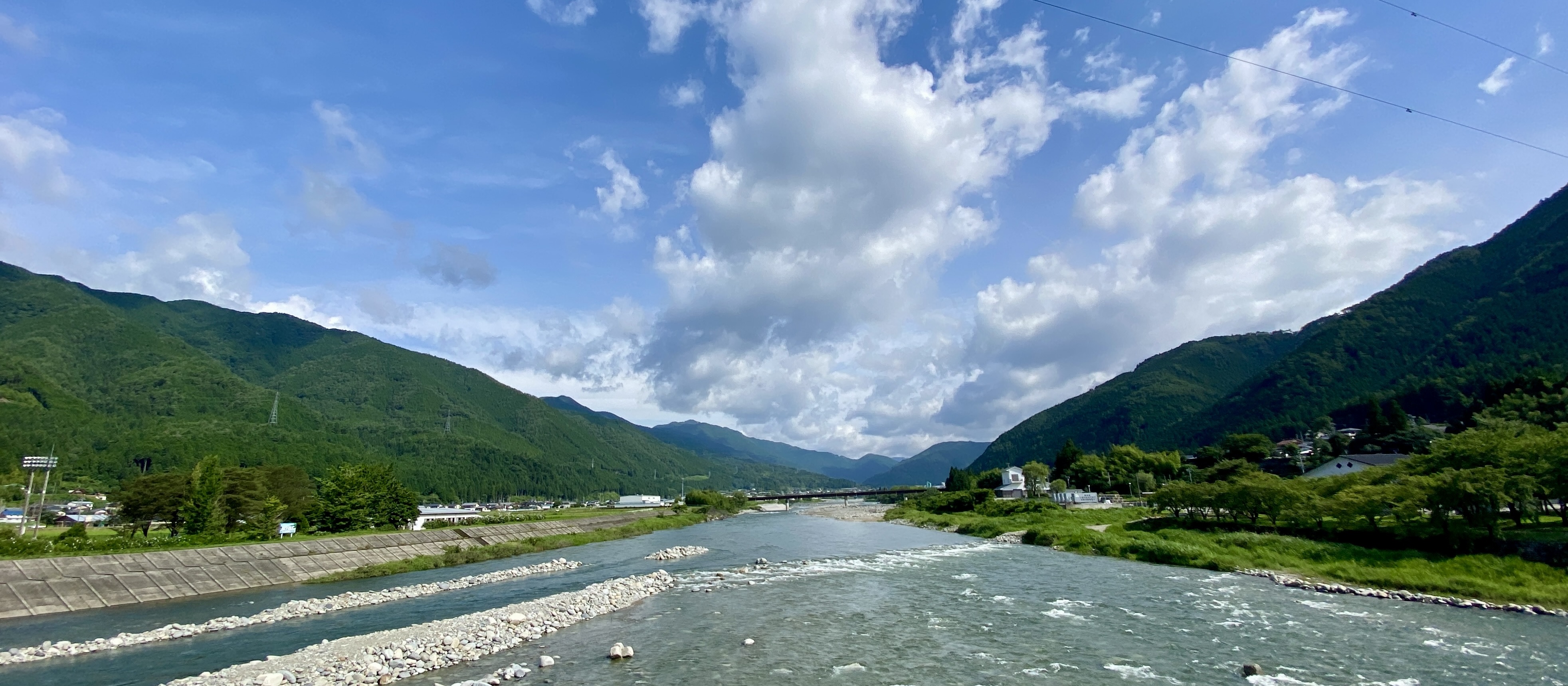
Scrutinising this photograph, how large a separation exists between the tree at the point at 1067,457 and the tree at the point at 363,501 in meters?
109

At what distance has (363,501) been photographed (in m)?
60.9

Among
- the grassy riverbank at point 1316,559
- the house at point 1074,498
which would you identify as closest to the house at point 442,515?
the grassy riverbank at point 1316,559

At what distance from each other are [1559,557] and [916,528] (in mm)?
63367

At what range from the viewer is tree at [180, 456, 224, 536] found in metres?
50.2

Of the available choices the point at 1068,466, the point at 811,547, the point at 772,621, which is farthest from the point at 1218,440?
the point at 772,621

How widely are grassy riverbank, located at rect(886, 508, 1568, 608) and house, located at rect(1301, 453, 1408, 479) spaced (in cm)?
2931

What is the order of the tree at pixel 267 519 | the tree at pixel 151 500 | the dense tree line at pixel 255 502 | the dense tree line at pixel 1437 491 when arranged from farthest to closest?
the tree at pixel 267 519 → the dense tree line at pixel 255 502 → the tree at pixel 151 500 → the dense tree line at pixel 1437 491

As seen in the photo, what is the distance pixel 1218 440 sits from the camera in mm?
157500

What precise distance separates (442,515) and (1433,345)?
666ft

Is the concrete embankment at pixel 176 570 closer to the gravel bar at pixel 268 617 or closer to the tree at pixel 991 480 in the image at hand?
the gravel bar at pixel 268 617

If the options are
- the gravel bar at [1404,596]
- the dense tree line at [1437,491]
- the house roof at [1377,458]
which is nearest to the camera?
the gravel bar at [1404,596]

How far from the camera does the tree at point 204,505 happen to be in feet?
165

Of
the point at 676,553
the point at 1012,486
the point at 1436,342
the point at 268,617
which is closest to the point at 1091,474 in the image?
the point at 1012,486

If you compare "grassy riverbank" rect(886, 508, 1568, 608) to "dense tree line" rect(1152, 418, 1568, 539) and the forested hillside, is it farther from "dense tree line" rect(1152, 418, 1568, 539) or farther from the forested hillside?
the forested hillside
